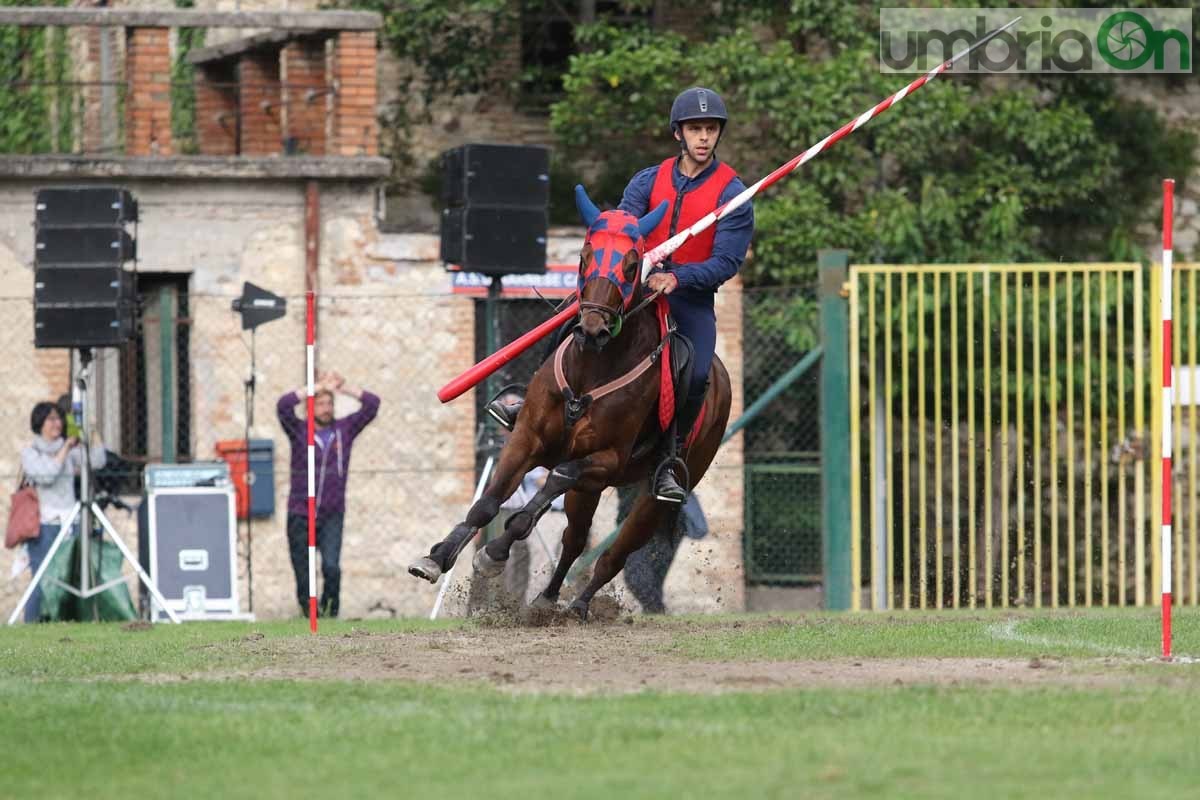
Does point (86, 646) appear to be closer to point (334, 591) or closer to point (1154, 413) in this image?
point (334, 591)

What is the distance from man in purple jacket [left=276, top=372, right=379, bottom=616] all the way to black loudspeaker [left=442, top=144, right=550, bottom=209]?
5.77 feet

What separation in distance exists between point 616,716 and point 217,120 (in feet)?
50.1

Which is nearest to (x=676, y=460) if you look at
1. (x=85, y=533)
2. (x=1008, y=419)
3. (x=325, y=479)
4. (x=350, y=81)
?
(x=325, y=479)

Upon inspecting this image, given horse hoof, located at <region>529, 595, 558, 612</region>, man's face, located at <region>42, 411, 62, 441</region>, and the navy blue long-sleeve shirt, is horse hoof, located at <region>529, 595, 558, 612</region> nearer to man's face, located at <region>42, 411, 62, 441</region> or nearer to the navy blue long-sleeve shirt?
the navy blue long-sleeve shirt

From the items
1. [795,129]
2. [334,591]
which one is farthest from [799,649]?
[795,129]

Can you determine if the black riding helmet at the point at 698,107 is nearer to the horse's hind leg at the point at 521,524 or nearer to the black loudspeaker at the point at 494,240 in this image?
the horse's hind leg at the point at 521,524

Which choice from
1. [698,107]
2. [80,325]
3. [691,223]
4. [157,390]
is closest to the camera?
[698,107]

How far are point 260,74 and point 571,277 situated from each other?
14.7 ft

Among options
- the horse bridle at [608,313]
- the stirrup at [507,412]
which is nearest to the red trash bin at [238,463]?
the stirrup at [507,412]

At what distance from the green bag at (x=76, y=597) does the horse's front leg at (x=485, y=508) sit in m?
6.16

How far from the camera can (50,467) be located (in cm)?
1633

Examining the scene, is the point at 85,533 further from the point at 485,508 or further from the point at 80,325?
the point at 485,508

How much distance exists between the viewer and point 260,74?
21.8 m

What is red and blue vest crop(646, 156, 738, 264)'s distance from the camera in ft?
36.6
